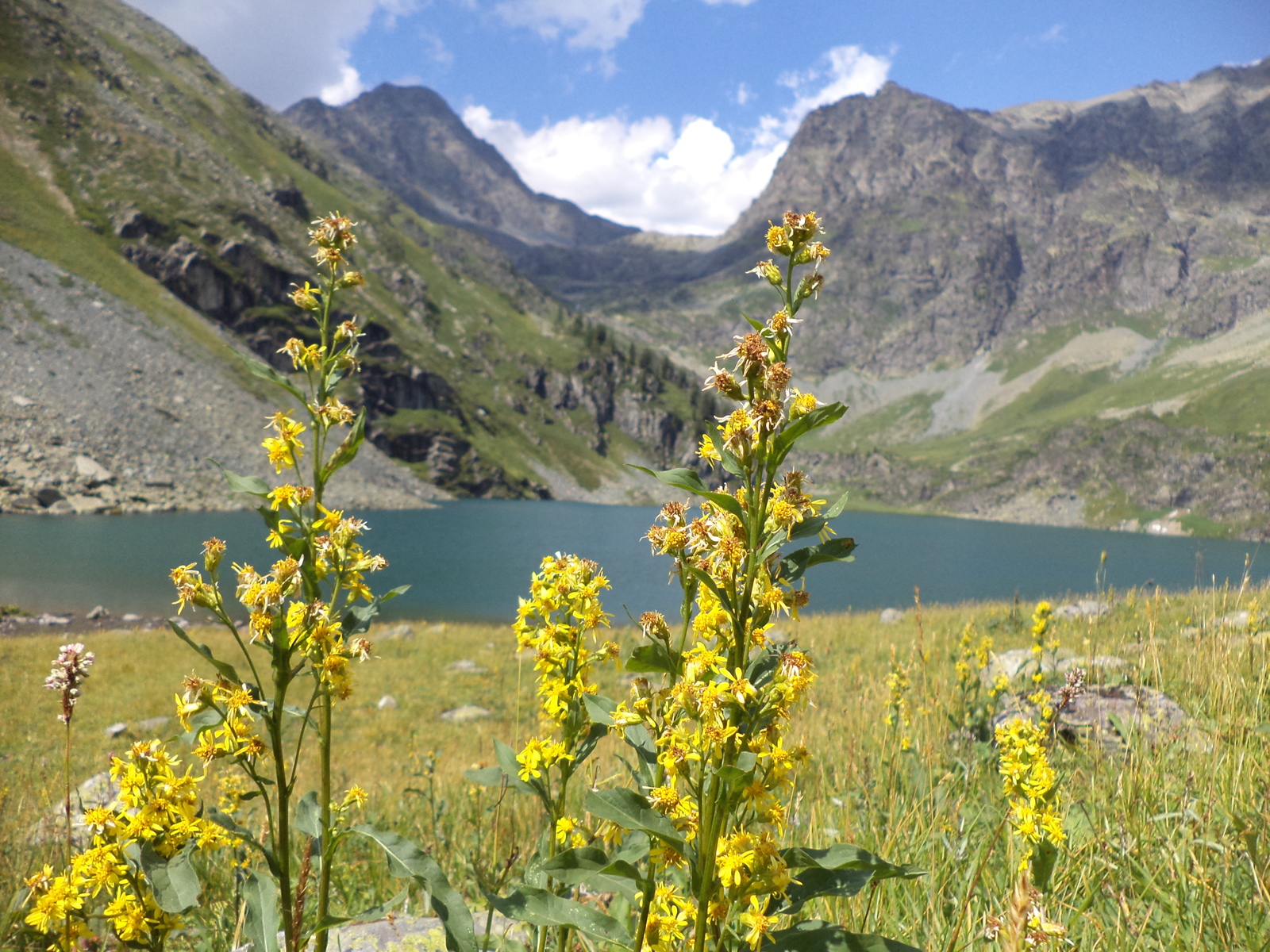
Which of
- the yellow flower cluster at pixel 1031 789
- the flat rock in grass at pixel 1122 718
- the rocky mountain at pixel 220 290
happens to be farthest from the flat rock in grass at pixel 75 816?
the rocky mountain at pixel 220 290

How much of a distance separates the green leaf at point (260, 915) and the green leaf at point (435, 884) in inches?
15.6

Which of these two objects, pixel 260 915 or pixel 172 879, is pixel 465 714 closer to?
pixel 260 915

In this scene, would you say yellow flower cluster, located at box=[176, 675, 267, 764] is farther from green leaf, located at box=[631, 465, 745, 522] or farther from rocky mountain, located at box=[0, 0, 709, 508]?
rocky mountain, located at box=[0, 0, 709, 508]

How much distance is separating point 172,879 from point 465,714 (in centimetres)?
1266

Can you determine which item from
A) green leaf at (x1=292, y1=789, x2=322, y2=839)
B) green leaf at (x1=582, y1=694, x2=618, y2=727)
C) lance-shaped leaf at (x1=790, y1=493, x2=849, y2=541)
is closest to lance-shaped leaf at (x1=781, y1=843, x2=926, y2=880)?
green leaf at (x1=582, y1=694, x2=618, y2=727)

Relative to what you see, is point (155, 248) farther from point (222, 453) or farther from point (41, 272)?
point (222, 453)

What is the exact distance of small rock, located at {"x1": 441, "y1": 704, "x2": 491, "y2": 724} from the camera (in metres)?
13.3

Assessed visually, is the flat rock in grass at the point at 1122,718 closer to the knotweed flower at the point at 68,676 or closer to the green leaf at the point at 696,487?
the green leaf at the point at 696,487

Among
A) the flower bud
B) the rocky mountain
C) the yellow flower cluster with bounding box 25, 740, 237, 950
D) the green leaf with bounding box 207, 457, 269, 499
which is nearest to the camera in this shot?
the flower bud

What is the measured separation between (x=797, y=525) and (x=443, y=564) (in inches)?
1764

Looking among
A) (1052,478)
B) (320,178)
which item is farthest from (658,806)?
(1052,478)

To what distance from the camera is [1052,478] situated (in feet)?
642

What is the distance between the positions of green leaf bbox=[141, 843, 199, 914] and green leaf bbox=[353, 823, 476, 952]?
475mm

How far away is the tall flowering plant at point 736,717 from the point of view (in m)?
1.48
